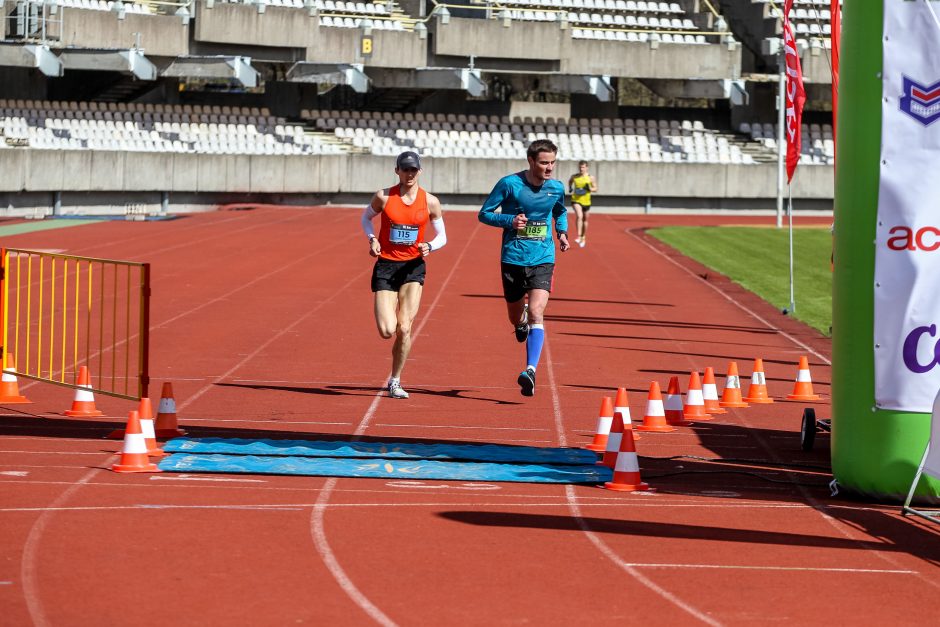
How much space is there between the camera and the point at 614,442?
9461 millimetres

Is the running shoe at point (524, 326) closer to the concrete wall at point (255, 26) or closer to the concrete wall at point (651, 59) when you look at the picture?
the concrete wall at point (255, 26)

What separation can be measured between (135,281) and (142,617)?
1882 centimetres

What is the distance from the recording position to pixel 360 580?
21.4ft

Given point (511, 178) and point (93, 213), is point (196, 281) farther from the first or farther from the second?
point (93, 213)

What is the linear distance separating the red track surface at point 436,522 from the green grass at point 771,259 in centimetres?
747

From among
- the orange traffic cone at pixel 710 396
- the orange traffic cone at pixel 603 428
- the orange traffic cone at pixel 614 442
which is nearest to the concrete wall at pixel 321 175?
the orange traffic cone at pixel 710 396

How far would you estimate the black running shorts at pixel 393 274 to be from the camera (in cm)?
1282

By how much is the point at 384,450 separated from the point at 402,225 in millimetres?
3278

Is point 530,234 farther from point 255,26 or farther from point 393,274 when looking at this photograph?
point 255,26

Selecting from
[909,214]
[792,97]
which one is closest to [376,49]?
[792,97]

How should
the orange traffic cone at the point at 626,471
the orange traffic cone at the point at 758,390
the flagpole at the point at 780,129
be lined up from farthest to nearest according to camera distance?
the flagpole at the point at 780,129, the orange traffic cone at the point at 758,390, the orange traffic cone at the point at 626,471

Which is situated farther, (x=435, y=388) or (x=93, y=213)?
(x=93, y=213)

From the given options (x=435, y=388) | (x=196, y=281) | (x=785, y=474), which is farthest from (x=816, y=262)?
(x=785, y=474)

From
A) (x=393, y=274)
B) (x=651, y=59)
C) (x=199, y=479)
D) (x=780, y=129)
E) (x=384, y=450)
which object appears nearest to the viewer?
(x=199, y=479)
